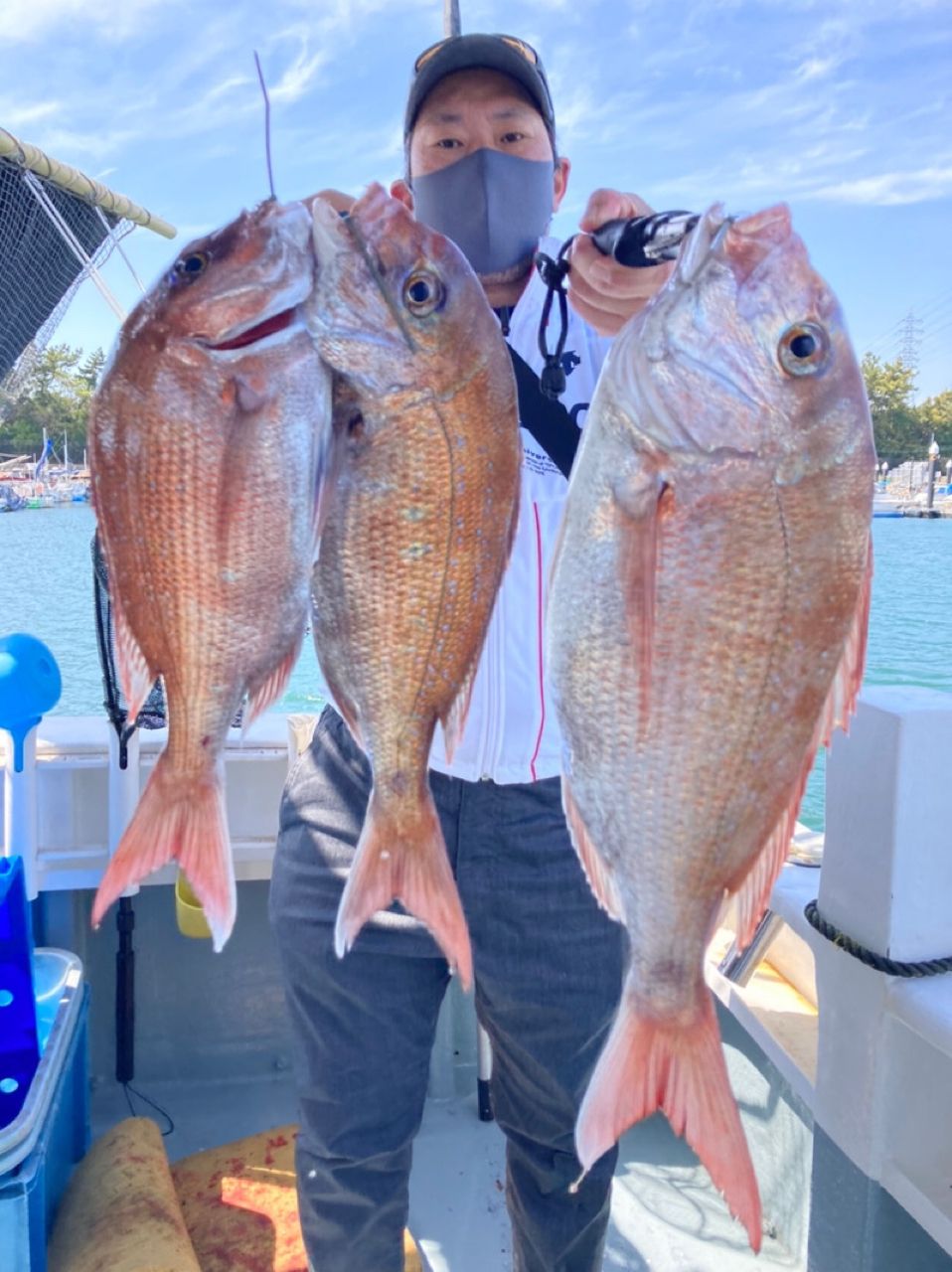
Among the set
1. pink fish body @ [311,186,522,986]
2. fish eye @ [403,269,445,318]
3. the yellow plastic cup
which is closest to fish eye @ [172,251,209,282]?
pink fish body @ [311,186,522,986]

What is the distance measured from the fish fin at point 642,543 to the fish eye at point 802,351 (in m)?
0.22

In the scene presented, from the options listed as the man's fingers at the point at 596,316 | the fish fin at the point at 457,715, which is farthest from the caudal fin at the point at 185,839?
the man's fingers at the point at 596,316

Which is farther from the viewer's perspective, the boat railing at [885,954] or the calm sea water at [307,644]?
the calm sea water at [307,644]

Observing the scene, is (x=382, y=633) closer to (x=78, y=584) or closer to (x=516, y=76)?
(x=516, y=76)

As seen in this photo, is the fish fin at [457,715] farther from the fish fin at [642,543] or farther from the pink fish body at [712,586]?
the fish fin at [642,543]

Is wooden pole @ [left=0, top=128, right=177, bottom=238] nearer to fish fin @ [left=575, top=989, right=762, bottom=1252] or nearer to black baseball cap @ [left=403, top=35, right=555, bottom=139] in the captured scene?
black baseball cap @ [left=403, top=35, right=555, bottom=139]

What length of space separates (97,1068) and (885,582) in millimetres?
22653

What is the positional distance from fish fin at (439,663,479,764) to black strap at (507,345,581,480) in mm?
541

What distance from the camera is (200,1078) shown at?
394 centimetres

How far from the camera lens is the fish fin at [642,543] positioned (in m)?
1.24

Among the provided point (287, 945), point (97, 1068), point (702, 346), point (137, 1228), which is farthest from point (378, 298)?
point (97, 1068)

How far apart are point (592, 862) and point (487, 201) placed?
1.24 meters

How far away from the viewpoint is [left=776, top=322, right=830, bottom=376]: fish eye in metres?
1.24

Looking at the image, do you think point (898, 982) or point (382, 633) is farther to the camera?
point (898, 982)
